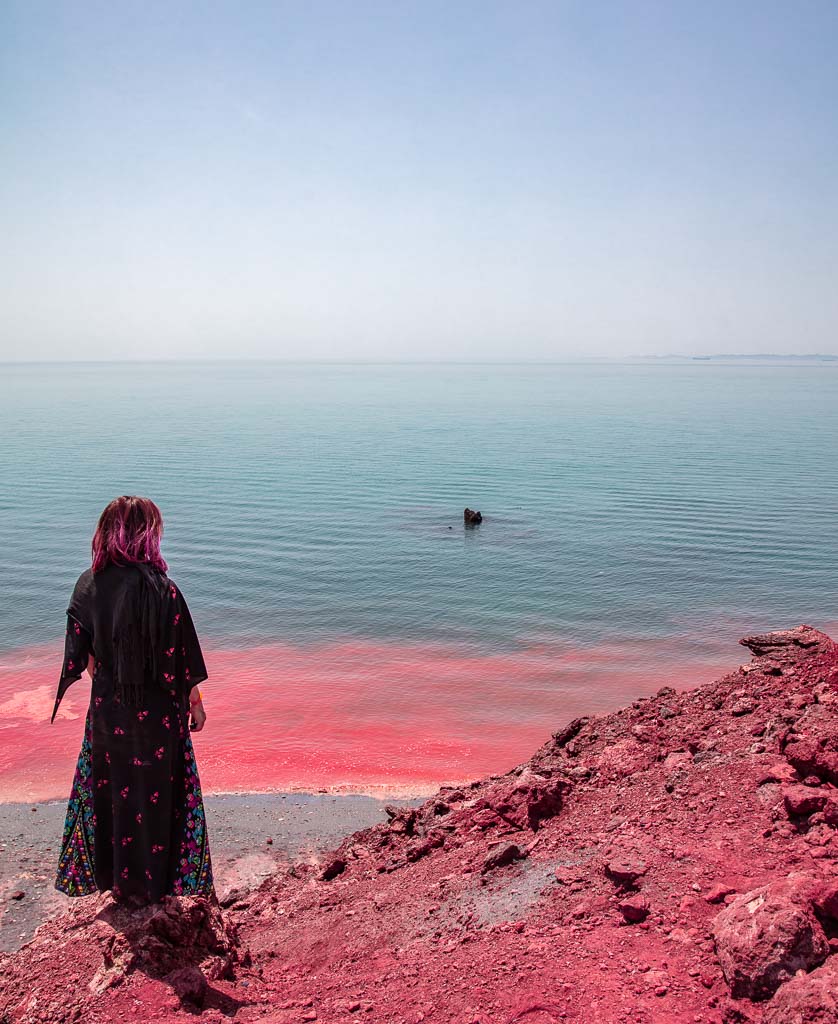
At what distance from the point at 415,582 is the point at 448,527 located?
6970 mm

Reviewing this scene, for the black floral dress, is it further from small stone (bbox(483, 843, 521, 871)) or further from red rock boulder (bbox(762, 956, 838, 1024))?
red rock boulder (bbox(762, 956, 838, 1024))

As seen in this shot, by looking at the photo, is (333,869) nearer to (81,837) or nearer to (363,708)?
(81,837)

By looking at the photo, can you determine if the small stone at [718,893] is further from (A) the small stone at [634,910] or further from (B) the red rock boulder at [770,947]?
(B) the red rock boulder at [770,947]

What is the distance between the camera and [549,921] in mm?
5262

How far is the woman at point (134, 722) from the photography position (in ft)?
16.2

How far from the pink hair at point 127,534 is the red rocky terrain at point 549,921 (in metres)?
2.14

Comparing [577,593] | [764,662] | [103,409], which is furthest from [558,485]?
[103,409]

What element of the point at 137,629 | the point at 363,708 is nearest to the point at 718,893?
the point at 137,629

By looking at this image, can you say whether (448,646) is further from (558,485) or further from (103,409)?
(103,409)

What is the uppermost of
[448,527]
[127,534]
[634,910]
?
[127,534]

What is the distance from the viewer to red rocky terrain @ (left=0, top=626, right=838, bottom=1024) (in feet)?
14.2

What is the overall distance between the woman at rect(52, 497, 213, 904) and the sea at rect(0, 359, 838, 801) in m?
6.17

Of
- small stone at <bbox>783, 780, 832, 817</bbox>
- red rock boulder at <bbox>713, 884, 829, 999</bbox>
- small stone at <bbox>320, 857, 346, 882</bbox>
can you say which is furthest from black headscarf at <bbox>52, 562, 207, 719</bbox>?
small stone at <bbox>783, 780, 832, 817</bbox>

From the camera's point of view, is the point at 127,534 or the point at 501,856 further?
the point at 501,856
